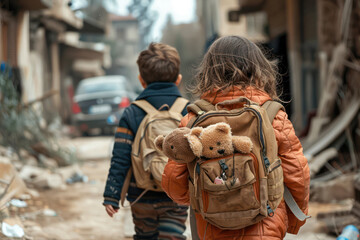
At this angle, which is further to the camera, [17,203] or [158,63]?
[17,203]

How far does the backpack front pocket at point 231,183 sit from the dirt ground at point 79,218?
235 centimetres

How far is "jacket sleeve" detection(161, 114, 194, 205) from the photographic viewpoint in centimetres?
203

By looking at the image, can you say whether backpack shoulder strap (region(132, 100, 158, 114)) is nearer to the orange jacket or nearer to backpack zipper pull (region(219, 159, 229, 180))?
the orange jacket

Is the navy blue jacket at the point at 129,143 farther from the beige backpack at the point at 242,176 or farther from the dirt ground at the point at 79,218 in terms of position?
the dirt ground at the point at 79,218

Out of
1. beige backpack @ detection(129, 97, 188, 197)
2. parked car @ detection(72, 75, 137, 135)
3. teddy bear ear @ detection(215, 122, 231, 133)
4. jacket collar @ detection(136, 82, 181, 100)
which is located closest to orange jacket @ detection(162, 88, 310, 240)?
teddy bear ear @ detection(215, 122, 231, 133)

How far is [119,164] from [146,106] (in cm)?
39

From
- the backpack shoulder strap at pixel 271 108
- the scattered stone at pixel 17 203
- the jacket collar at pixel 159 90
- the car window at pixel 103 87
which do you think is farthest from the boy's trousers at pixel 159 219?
the car window at pixel 103 87

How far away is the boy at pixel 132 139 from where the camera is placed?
9.37 ft

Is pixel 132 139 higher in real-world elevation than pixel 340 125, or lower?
higher

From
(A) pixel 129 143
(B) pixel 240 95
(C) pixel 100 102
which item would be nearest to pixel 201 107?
(B) pixel 240 95

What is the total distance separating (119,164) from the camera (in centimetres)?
283

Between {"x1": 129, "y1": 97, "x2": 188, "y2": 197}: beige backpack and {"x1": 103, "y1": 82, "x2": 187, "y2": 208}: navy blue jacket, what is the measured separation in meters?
0.05

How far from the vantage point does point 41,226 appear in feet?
15.8

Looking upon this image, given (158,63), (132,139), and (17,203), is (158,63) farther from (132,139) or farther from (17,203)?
(17,203)
